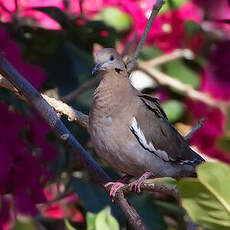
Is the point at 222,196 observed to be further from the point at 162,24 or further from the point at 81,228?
the point at 162,24

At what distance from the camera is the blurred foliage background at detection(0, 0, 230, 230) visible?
67.7 inches

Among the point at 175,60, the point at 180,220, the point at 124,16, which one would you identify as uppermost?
the point at 124,16

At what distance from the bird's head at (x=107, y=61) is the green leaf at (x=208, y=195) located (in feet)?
3.51

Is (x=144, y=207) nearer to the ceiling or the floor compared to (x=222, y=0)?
nearer to the floor

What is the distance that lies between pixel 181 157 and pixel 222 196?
49.0 inches

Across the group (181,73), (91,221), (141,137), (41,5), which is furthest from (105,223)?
(181,73)

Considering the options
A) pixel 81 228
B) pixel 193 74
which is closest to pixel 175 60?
pixel 193 74

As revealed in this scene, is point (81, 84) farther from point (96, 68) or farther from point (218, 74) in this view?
point (218, 74)

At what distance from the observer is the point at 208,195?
81 cm

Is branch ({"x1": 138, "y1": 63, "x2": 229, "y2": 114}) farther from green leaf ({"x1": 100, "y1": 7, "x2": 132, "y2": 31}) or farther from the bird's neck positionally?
the bird's neck

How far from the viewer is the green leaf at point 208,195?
2.45 feet

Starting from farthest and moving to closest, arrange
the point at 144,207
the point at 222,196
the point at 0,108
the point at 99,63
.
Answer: the point at 144,207
the point at 99,63
the point at 0,108
the point at 222,196

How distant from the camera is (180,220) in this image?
7.75 feet

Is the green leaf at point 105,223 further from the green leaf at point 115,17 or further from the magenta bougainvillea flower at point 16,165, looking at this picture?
the green leaf at point 115,17
